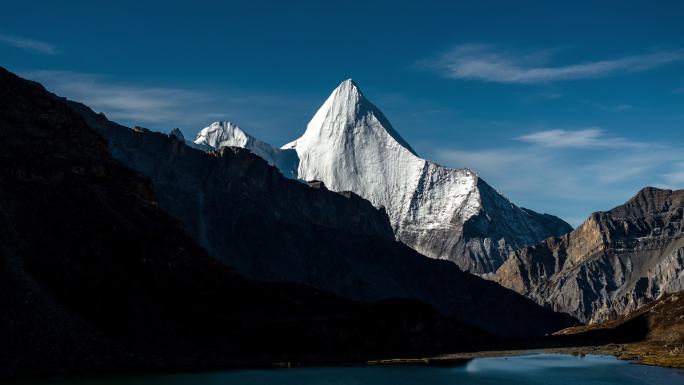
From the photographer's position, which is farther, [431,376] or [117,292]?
[117,292]

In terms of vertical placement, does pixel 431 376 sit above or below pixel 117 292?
below

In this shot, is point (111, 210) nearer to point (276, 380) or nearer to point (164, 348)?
point (164, 348)

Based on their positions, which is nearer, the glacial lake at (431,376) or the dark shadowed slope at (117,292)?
the glacial lake at (431,376)

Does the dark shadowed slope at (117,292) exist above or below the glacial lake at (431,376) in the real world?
above

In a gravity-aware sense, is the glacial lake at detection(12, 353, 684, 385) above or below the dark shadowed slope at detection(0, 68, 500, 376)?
below

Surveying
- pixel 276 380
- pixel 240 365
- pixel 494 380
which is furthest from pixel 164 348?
pixel 494 380
